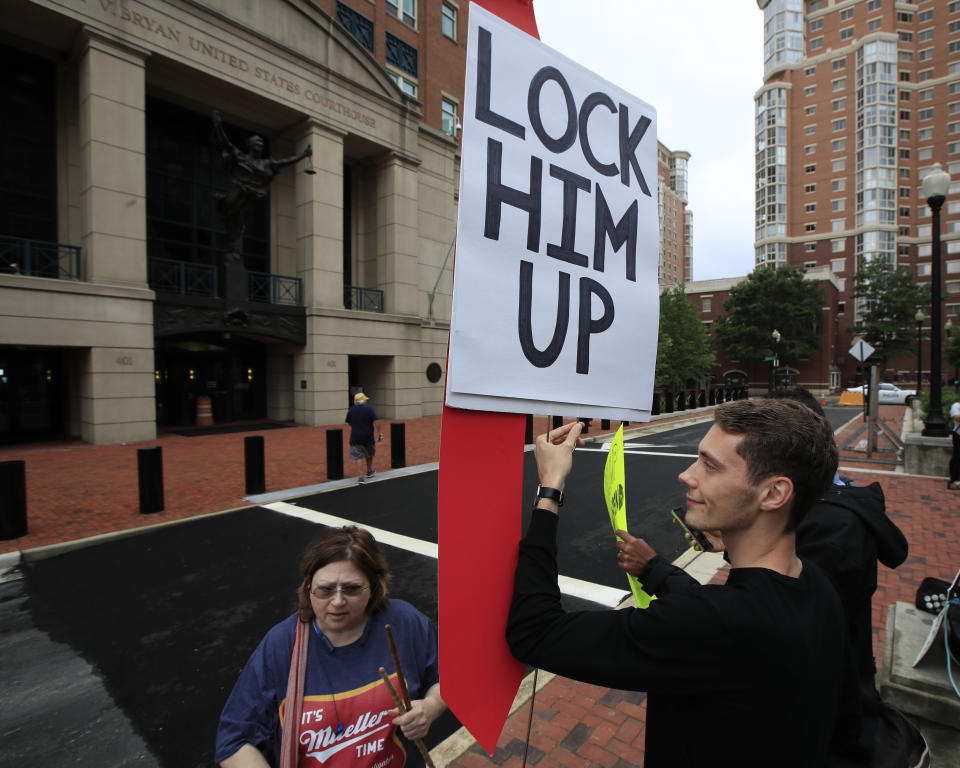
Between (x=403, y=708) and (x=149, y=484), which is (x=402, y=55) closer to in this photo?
(x=149, y=484)

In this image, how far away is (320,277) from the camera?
59.7ft

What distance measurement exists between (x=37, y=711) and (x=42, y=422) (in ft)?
51.0

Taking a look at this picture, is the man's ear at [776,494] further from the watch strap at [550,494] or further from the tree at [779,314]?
the tree at [779,314]

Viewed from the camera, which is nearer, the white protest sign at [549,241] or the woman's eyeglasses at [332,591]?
the white protest sign at [549,241]

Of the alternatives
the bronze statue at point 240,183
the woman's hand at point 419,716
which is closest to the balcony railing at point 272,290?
the bronze statue at point 240,183

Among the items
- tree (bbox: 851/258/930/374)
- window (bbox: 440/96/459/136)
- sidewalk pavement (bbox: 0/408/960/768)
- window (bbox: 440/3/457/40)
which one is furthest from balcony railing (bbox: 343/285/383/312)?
tree (bbox: 851/258/930/374)

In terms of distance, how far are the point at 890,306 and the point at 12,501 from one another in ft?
224

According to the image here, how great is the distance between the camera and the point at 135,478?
31.3 ft

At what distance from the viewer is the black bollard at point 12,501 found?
246 inches

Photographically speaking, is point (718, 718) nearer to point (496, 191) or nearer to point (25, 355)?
point (496, 191)

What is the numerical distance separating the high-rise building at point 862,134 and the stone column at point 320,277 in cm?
6356

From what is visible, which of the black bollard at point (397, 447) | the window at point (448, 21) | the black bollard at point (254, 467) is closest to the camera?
the black bollard at point (254, 467)

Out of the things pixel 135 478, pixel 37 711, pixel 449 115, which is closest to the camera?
pixel 37 711

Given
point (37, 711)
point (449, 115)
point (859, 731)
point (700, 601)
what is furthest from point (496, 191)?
point (449, 115)
